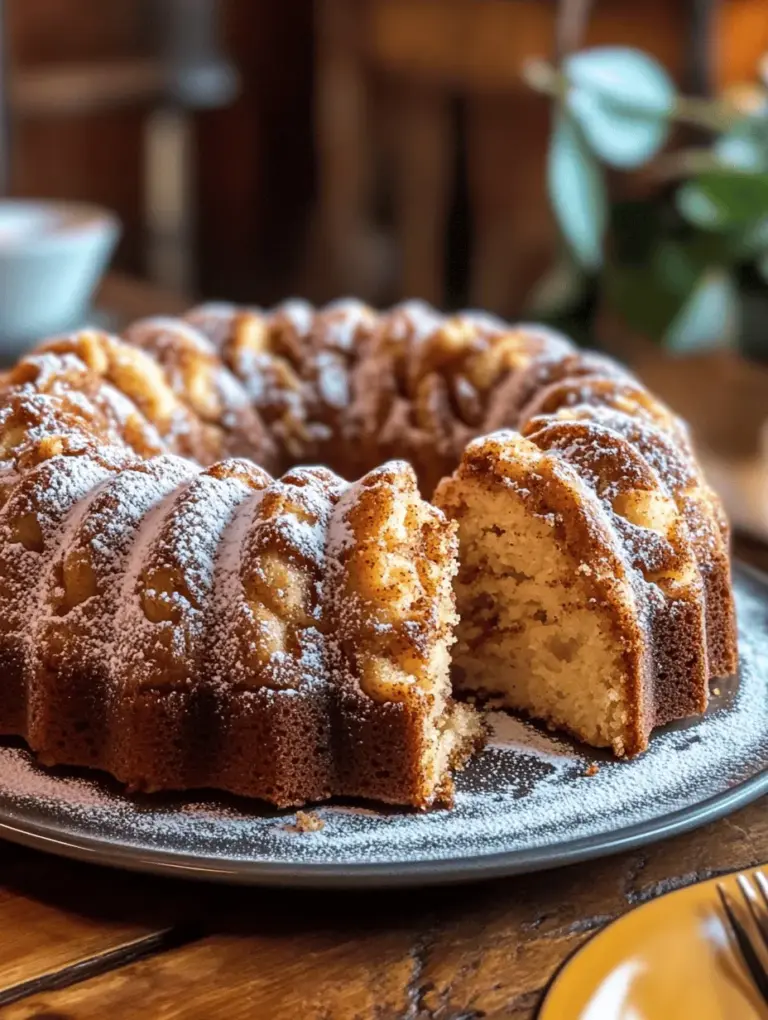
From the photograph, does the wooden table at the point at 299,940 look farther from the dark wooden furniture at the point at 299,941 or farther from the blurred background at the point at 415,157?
the blurred background at the point at 415,157

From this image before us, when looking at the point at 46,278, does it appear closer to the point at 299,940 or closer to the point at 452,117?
the point at 299,940

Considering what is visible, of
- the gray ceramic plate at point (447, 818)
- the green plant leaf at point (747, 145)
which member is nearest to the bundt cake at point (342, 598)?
the gray ceramic plate at point (447, 818)

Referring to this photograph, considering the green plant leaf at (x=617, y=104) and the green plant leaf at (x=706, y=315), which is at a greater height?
the green plant leaf at (x=617, y=104)

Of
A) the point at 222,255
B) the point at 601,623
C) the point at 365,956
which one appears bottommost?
the point at 222,255

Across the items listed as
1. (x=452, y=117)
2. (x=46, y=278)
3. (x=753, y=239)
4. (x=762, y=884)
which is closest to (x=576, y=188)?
(x=753, y=239)

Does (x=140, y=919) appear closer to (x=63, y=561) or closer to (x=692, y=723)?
(x=63, y=561)

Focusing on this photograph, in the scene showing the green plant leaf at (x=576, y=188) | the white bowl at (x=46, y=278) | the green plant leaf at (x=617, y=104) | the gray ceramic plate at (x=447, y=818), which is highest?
the green plant leaf at (x=617, y=104)

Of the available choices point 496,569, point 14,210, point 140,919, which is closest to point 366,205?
point 14,210
